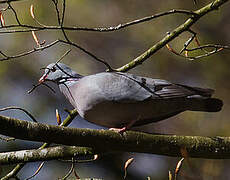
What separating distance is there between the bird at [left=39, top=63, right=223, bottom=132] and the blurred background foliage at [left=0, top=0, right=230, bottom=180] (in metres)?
1.57

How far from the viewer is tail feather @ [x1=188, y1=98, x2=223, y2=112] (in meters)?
2.01

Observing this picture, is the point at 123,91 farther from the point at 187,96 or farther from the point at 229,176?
the point at 229,176

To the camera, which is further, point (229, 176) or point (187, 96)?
point (229, 176)

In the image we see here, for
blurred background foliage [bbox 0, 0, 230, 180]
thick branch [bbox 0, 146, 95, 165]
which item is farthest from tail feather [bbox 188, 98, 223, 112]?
blurred background foliage [bbox 0, 0, 230, 180]

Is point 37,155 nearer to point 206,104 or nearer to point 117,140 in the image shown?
point 117,140

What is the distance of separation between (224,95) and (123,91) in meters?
2.19

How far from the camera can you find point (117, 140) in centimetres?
168

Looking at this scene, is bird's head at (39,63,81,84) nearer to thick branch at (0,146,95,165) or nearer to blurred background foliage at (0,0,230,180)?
thick branch at (0,146,95,165)

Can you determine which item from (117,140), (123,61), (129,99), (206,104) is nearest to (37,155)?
(117,140)

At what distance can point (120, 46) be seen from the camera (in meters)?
4.21

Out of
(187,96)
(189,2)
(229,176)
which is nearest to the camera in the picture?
(187,96)

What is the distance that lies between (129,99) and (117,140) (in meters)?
0.34

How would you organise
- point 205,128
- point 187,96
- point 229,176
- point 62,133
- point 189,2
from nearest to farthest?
point 62,133 → point 187,96 → point 229,176 → point 205,128 → point 189,2

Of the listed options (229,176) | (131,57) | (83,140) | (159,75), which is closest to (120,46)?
(131,57)
